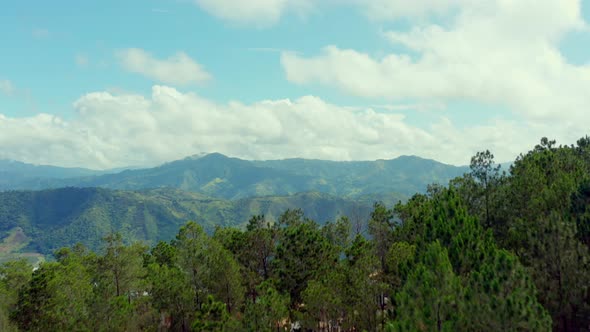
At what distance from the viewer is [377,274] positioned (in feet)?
154

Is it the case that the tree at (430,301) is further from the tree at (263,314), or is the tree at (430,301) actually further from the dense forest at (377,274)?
the tree at (263,314)

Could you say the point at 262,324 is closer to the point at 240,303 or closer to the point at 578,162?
the point at 240,303

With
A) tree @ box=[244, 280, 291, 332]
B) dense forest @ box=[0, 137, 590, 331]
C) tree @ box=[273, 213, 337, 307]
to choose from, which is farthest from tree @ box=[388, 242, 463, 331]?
tree @ box=[273, 213, 337, 307]

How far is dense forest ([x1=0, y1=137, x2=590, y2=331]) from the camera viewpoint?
86.1 ft

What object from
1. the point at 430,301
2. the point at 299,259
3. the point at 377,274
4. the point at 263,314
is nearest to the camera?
the point at 430,301

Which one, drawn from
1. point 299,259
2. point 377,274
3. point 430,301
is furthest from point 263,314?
point 299,259

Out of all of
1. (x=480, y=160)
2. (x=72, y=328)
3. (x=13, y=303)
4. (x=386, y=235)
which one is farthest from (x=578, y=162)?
(x=13, y=303)

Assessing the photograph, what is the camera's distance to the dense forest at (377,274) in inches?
1033

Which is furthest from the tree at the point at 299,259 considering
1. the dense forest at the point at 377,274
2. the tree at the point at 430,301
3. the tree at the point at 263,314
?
the tree at the point at 430,301

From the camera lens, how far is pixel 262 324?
3588cm

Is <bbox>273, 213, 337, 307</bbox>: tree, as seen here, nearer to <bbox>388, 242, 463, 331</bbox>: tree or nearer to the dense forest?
the dense forest

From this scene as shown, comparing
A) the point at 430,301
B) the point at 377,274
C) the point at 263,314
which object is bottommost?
the point at 263,314

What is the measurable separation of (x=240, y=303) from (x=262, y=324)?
14.7 meters

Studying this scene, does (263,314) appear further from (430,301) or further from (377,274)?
(377,274)
